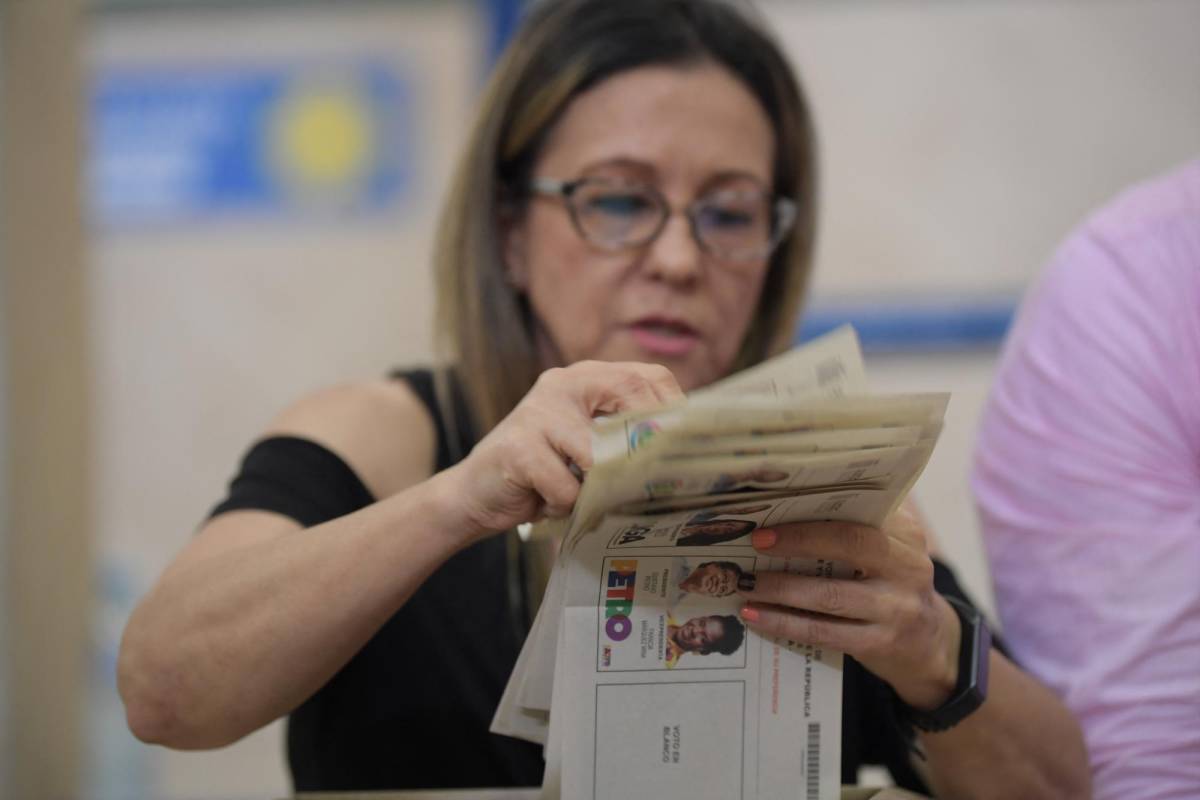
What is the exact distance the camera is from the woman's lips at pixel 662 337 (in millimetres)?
1184

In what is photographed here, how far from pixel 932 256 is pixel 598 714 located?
2042 millimetres

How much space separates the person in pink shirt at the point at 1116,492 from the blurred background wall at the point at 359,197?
1430 millimetres

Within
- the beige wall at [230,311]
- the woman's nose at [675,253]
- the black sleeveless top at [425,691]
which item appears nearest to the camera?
the black sleeveless top at [425,691]

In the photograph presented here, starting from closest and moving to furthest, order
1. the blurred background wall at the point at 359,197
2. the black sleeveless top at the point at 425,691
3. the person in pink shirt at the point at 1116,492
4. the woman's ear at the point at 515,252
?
the person in pink shirt at the point at 1116,492 → the black sleeveless top at the point at 425,691 → the woman's ear at the point at 515,252 → the blurred background wall at the point at 359,197

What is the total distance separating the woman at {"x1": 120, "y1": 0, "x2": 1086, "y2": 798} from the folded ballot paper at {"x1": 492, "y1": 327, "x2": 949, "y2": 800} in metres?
0.03

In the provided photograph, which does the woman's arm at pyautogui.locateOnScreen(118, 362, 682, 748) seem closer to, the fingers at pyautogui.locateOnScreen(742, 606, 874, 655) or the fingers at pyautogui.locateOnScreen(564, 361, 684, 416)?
the fingers at pyautogui.locateOnScreen(564, 361, 684, 416)

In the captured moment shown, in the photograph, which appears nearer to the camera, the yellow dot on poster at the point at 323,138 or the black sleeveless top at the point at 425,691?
the black sleeveless top at the point at 425,691

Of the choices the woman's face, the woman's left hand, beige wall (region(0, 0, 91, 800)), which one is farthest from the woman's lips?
beige wall (region(0, 0, 91, 800))

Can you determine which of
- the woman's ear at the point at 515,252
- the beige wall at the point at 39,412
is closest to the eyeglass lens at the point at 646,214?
the woman's ear at the point at 515,252

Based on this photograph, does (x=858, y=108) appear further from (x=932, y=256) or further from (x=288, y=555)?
(x=288, y=555)

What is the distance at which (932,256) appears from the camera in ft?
8.09

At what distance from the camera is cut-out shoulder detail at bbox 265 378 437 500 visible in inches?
43.0

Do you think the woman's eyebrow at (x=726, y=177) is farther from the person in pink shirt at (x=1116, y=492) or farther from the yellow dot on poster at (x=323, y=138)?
the yellow dot on poster at (x=323, y=138)

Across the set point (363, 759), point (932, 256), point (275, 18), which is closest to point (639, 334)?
point (363, 759)
